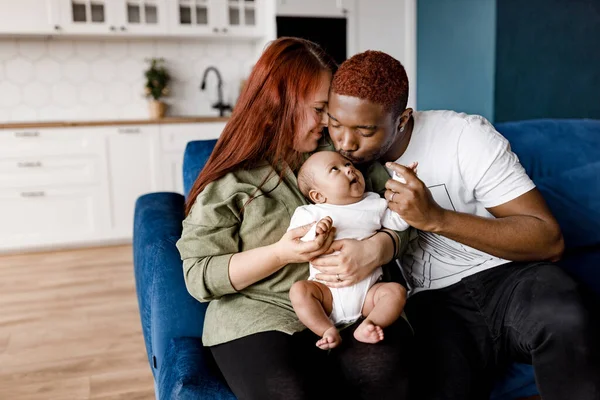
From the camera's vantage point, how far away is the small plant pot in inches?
185

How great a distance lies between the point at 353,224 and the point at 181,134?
10.8 ft

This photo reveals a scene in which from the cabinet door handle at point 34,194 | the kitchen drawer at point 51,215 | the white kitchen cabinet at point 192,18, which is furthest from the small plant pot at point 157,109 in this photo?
the cabinet door handle at point 34,194

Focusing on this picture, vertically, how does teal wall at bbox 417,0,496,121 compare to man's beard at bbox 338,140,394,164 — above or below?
above

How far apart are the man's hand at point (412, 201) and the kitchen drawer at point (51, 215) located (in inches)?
138

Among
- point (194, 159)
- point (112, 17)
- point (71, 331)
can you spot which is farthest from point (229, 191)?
point (112, 17)

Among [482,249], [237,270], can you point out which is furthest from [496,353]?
[237,270]

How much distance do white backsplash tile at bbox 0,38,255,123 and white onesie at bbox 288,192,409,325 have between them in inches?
152

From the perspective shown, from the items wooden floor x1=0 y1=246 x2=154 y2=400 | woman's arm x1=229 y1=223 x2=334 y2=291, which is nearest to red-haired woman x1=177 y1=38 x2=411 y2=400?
woman's arm x1=229 y1=223 x2=334 y2=291

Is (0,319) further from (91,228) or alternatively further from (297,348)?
(297,348)

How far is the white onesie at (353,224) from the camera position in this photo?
1.29 m

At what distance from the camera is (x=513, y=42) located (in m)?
4.07

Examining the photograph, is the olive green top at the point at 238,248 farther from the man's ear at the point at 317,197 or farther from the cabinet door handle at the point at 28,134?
the cabinet door handle at the point at 28,134

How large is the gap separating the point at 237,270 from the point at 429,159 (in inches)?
23.2

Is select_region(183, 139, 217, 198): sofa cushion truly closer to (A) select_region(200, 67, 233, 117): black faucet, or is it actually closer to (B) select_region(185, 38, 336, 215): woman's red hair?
(B) select_region(185, 38, 336, 215): woman's red hair
